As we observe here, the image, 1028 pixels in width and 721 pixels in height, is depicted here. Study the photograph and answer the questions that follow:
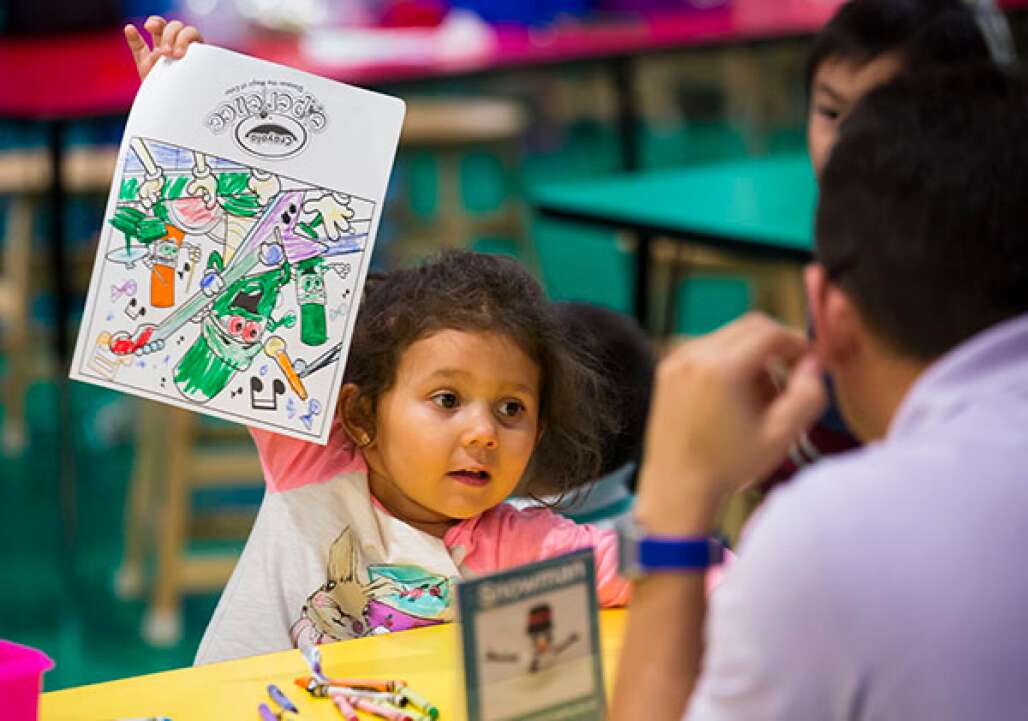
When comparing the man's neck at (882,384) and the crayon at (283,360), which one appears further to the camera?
the crayon at (283,360)

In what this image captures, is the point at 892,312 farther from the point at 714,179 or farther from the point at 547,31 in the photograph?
the point at 547,31

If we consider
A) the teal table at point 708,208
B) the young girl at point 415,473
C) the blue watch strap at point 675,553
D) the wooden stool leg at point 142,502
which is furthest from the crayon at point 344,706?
the wooden stool leg at point 142,502

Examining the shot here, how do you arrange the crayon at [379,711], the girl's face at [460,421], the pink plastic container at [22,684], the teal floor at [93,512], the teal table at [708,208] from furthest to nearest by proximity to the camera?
the teal floor at [93,512] < the teal table at [708,208] < the girl's face at [460,421] < the crayon at [379,711] < the pink plastic container at [22,684]

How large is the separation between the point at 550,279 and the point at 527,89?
9.36 ft

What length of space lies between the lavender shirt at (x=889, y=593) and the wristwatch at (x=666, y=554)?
0.17 meters

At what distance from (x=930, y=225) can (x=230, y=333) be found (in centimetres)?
81

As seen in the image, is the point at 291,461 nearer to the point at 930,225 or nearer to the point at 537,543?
the point at 537,543

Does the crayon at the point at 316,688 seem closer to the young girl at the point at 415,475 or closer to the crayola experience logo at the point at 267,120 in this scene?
the young girl at the point at 415,475

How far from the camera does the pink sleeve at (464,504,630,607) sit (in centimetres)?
176

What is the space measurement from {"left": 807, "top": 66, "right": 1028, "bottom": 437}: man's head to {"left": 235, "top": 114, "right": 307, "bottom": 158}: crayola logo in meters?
0.69

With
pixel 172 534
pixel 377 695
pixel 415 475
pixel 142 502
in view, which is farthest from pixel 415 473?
pixel 142 502

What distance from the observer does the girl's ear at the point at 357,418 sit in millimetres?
1814

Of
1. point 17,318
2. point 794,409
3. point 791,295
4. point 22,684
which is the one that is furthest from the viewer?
point 17,318

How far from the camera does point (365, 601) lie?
5.74 feet
